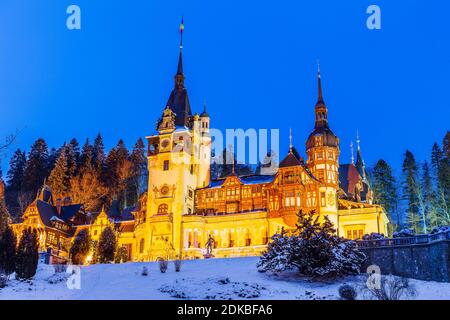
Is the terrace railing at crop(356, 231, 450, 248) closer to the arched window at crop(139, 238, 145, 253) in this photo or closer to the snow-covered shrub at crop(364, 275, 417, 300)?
the snow-covered shrub at crop(364, 275, 417, 300)

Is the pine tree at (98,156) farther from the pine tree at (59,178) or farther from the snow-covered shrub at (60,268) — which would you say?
the snow-covered shrub at (60,268)

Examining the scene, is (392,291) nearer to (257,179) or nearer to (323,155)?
(323,155)

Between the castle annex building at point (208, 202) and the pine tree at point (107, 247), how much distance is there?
9.74 m

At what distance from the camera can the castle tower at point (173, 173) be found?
62938 millimetres

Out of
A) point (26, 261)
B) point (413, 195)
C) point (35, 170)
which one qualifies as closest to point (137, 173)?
point (35, 170)

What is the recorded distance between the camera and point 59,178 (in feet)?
281

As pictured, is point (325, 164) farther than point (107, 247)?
Yes

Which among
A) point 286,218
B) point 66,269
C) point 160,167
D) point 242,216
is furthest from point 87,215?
point 66,269

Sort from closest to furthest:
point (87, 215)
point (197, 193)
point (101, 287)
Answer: point (101, 287) → point (197, 193) → point (87, 215)

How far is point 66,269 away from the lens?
3841 cm

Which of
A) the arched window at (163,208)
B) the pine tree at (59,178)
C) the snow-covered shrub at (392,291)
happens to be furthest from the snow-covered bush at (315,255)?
the pine tree at (59,178)

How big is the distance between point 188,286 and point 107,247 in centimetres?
2056

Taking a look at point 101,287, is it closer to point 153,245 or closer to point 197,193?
point 153,245

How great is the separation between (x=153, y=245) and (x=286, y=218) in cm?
1638
